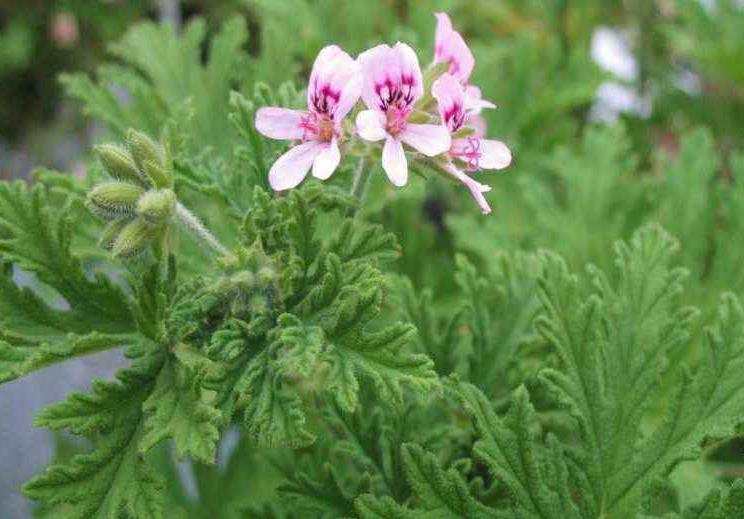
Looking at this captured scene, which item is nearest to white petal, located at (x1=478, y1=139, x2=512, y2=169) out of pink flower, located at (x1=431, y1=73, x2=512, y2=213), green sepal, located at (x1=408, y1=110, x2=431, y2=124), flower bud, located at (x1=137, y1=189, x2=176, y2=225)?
pink flower, located at (x1=431, y1=73, x2=512, y2=213)

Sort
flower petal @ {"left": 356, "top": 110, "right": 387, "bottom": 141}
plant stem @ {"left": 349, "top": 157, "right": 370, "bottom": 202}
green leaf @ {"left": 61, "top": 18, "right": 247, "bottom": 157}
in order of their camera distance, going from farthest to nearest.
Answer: green leaf @ {"left": 61, "top": 18, "right": 247, "bottom": 157} < plant stem @ {"left": 349, "top": 157, "right": 370, "bottom": 202} < flower petal @ {"left": 356, "top": 110, "right": 387, "bottom": 141}

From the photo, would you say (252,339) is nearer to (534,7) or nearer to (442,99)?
(442,99)

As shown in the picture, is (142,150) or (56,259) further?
(56,259)

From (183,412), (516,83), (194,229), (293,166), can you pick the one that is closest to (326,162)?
(293,166)

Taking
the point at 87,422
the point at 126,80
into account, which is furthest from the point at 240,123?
the point at 126,80

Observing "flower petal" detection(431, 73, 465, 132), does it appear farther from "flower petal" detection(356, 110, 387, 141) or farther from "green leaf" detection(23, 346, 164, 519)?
"green leaf" detection(23, 346, 164, 519)

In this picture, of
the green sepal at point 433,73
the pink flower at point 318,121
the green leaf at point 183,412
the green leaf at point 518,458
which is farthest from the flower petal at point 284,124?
the green leaf at point 518,458

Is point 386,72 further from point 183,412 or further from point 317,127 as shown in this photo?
point 183,412

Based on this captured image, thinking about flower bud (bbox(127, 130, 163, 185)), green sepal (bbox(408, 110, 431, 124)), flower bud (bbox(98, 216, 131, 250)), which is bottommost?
flower bud (bbox(98, 216, 131, 250))
